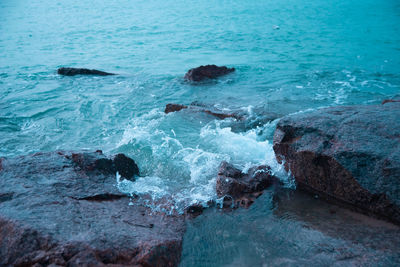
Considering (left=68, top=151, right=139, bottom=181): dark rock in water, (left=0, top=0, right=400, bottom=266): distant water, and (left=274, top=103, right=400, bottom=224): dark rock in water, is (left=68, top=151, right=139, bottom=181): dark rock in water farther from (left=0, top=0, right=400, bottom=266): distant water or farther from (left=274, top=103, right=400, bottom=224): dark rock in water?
(left=274, top=103, right=400, bottom=224): dark rock in water

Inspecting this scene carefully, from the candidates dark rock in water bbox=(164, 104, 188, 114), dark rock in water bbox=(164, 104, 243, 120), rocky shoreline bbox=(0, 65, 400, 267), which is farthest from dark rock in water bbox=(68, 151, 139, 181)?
dark rock in water bbox=(164, 104, 188, 114)

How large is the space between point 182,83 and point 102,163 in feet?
19.5

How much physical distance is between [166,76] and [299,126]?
7.31m

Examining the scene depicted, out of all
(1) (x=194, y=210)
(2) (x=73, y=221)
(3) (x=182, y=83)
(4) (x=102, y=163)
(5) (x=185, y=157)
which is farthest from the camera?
(3) (x=182, y=83)

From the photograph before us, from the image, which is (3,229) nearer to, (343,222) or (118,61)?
(343,222)

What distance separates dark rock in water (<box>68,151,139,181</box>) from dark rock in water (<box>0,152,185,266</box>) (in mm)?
18

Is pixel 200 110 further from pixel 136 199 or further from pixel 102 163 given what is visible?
pixel 136 199

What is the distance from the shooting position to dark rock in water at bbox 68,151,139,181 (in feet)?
12.8

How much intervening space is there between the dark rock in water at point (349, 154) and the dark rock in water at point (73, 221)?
1.67 metres

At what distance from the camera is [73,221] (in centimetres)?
275

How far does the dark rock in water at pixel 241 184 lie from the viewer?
3.62 metres

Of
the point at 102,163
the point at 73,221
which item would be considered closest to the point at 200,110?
the point at 102,163

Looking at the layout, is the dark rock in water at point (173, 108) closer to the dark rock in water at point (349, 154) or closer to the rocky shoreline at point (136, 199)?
the rocky shoreline at point (136, 199)

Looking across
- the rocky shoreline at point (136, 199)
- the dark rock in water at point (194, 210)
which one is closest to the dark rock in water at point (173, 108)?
the rocky shoreline at point (136, 199)
